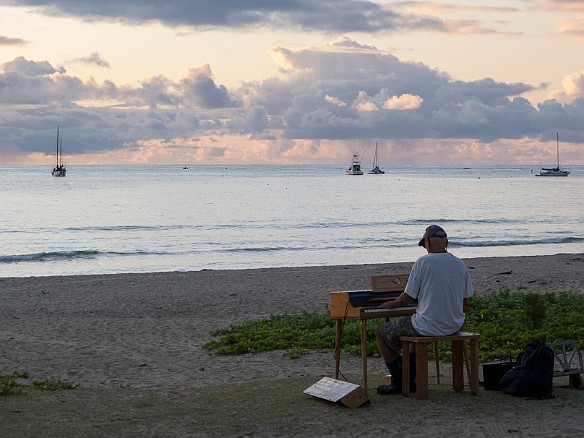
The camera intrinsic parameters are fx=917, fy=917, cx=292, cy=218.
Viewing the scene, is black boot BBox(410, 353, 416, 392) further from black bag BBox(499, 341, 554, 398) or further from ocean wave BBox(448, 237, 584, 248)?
ocean wave BBox(448, 237, 584, 248)

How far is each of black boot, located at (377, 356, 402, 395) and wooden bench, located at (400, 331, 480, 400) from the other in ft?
0.34

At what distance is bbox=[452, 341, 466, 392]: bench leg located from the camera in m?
8.48

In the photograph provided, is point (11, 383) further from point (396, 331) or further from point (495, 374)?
point (495, 374)

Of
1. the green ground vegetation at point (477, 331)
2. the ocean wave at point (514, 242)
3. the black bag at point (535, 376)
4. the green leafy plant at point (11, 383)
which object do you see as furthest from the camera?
the ocean wave at point (514, 242)

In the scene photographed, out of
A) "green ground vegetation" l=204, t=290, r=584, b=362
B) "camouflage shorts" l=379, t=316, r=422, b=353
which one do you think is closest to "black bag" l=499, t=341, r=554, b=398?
"camouflage shorts" l=379, t=316, r=422, b=353

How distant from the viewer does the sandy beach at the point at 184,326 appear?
934 cm

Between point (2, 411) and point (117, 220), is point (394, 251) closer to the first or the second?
point (117, 220)

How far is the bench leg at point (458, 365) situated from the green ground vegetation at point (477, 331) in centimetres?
215

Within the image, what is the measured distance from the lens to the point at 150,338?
44.9 feet

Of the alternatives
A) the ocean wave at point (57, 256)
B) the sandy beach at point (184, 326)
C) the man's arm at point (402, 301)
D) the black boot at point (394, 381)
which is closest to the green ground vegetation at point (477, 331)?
the sandy beach at point (184, 326)

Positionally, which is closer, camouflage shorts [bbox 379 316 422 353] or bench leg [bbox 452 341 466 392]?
camouflage shorts [bbox 379 316 422 353]

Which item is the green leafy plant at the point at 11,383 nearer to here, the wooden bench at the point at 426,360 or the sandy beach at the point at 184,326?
the sandy beach at the point at 184,326

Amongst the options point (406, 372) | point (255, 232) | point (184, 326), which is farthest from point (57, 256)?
point (406, 372)

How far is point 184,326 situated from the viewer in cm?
1494
